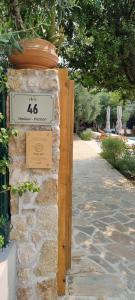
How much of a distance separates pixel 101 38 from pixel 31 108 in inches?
172

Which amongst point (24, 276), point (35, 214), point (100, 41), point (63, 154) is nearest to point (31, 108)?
point (63, 154)

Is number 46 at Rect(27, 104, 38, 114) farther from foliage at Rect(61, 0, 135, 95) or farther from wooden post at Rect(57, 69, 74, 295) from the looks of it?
foliage at Rect(61, 0, 135, 95)

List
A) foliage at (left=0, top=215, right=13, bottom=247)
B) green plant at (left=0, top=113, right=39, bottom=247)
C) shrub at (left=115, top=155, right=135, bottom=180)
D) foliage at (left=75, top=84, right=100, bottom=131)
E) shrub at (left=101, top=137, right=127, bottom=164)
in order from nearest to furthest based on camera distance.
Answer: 1. green plant at (left=0, top=113, right=39, bottom=247)
2. foliage at (left=0, top=215, right=13, bottom=247)
3. shrub at (left=115, top=155, right=135, bottom=180)
4. shrub at (left=101, top=137, right=127, bottom=164)
5. foliage at (left=75, top=84, right=100, bottom=131)

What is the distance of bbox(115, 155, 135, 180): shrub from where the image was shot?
34.6ft

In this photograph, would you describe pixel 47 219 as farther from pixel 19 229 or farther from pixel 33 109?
pixel 33 109

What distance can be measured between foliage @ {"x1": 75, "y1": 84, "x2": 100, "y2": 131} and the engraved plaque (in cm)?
2331

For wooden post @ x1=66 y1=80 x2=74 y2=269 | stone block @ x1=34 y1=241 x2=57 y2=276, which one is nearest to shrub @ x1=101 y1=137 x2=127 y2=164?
wooden post @ x1=66 y1=80 x2=74 y2=269

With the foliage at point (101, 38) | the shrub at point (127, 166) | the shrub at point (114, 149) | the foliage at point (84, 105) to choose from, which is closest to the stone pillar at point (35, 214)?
the foliage at point (101, 38)

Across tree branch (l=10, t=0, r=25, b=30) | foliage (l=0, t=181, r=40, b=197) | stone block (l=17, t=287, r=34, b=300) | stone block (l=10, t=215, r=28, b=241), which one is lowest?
stone block (l=17, t=287, r=34, b=300)

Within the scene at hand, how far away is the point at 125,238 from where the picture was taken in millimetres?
5094

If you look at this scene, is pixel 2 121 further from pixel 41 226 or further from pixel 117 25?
pixel 117 25

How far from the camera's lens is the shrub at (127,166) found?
10547mm

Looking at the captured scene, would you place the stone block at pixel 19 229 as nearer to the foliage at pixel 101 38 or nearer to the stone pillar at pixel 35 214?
the stone pillar at pixel 35 214

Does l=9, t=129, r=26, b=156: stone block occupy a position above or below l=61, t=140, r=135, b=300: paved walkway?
above
